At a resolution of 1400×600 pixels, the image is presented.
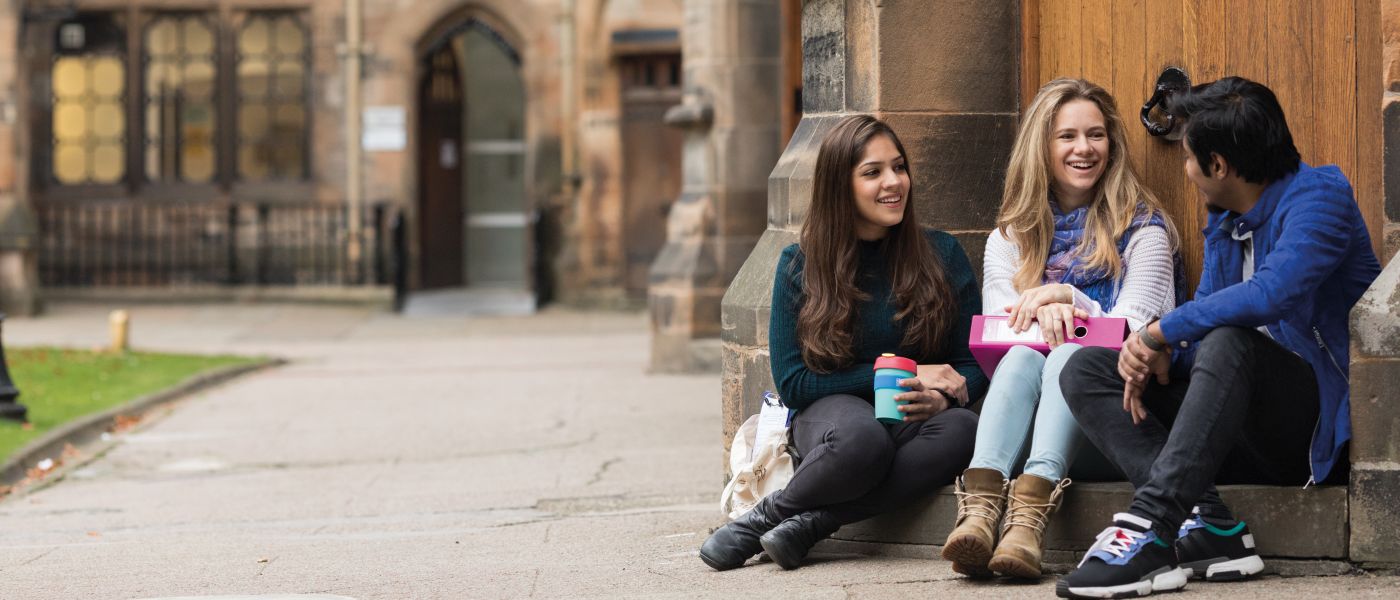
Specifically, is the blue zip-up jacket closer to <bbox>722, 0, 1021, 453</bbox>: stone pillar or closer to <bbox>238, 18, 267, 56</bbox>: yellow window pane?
<bbox>722, 0, 1021, 453</bbox>: stone pillar

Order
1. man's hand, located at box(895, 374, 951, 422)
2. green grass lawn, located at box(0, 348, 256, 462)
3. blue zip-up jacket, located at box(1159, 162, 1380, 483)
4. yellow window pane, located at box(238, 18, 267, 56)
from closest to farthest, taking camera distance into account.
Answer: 1. blue zip-up jacket, located at box(1159, 162, 1380, 483)
2. man's hand, located at box(895, 374, 951, 422)
3. green grass lawn, located at box(0, 348, 256, 462)
4. yellow window pane, located at box(238, 18, 267, 56)

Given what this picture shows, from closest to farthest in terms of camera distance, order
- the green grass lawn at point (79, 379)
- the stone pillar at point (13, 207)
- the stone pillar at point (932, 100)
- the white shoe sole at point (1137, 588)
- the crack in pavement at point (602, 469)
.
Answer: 1. the white shoe sole at point (1137, 588)
2. the stone pillar at point (932, 100)
3. the crack in pavement at point (602, 469)
4. the green grass lawn at point (79, 379)
5. the stone pillar at point (13, 207)

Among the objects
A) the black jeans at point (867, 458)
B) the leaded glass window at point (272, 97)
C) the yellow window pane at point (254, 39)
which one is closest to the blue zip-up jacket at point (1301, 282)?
the black jeans at point (867, 458)

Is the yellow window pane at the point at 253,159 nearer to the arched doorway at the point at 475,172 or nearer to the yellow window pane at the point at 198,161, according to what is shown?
the yellow window pane at the point at 198,161

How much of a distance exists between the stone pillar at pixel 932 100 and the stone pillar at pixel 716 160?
22.3 feet

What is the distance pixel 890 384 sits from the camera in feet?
16.5

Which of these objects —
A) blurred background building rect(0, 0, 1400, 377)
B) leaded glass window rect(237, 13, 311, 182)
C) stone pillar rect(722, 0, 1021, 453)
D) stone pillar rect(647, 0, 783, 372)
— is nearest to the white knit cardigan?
stone pillar rect(722, 0, 1021, 453)

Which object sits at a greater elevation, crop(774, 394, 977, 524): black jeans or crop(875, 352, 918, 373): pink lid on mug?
crop(875, 352, 918, 373): pink lid on mug

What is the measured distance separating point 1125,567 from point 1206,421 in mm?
413

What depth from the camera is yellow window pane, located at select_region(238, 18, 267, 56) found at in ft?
69.3

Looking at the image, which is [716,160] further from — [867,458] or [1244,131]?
[1244,131]

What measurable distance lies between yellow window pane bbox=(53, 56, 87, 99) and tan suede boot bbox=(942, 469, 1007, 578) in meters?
18.4

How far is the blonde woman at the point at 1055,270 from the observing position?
482 cm

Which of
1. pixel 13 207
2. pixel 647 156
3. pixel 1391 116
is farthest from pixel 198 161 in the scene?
pixel 1391 116
